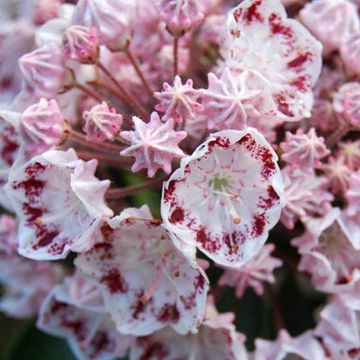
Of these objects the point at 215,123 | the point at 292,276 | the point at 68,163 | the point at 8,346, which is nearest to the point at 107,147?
the point at 68,163

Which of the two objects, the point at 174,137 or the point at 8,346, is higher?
the point at 174,137

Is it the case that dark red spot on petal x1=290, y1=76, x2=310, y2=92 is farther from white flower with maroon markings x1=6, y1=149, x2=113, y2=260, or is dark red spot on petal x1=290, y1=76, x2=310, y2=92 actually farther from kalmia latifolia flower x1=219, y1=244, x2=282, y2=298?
white flower with maroon markings x1=6, y1=149, x2=113, y2=260

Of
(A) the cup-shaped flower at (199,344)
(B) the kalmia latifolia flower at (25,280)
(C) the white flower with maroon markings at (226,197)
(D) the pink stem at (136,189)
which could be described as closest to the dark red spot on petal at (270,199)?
(C) the white flower with maroon markings at (226,197)

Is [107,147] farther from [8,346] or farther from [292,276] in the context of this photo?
[8,346]

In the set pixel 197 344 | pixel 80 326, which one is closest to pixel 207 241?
pixel 197 344

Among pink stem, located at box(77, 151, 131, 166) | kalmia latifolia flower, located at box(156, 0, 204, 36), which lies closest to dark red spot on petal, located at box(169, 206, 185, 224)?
pink stem, located at box(77, 151, 131, 166)

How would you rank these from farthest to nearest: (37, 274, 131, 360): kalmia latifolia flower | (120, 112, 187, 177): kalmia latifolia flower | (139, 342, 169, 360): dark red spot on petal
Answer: (37, 274, 131, 360): kalmia latifolia flower < (139, 342, 169, 360): dark red spot on petal < (120, 112, 187, 177): kalmia latifolia flower

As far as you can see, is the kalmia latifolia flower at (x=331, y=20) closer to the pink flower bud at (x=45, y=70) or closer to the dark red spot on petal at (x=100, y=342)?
the pink flower bud at (x=45, y=70)
